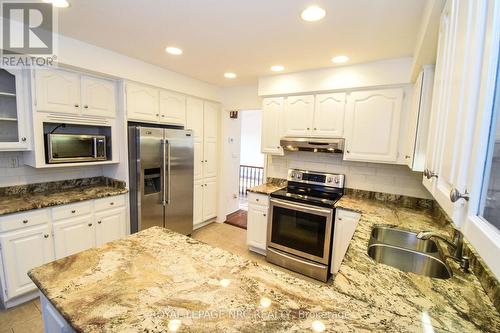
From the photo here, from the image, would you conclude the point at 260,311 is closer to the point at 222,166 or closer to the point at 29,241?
the point at 29,241

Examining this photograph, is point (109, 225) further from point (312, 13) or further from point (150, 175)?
point (312, 13)

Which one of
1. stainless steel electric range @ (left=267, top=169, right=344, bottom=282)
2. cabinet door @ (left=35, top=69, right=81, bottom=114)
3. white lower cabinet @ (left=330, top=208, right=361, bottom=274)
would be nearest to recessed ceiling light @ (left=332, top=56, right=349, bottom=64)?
stainless steel electric range @ (left=267, top=169, right=344, bottom=282)

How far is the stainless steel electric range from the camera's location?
8.25 feet

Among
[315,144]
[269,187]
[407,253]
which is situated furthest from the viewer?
[269,187]

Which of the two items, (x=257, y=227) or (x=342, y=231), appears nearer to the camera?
(x=342, y=231)

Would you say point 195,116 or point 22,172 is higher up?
point 195,116

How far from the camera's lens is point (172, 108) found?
128 inches

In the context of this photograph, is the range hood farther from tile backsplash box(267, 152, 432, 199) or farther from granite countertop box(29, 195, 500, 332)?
granite countertop box(29, 195, 500, 332)

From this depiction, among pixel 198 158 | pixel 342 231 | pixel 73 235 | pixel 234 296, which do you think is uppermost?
pixel 198 158

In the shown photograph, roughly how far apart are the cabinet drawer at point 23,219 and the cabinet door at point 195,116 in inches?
79.1

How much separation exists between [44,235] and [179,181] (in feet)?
4.99

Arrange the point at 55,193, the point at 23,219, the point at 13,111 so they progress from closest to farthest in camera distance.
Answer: the point at 23,219, the point at 13,111, the point at 55,193

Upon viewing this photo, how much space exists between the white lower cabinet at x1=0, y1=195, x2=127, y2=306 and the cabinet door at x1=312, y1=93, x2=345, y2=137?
265 cm

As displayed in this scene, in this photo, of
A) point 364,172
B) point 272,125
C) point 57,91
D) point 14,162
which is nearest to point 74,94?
point 57,91
